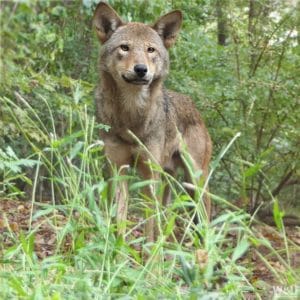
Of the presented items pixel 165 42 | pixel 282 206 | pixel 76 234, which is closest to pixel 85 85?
pixel 165 42

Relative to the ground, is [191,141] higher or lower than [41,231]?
higher

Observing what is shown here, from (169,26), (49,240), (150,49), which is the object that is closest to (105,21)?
(150,49)

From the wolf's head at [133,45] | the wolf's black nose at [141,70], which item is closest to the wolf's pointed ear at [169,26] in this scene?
the wolf's head at [133,45]

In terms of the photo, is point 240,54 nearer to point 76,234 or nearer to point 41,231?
point 41,231

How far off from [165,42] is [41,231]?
255 cm

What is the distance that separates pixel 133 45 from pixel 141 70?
1.52ft

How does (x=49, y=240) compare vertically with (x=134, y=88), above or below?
below

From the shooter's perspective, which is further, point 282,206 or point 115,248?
point 282,206

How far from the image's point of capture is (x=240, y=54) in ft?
31.6

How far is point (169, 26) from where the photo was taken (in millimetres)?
7797

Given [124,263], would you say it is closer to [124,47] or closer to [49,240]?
[124,47]

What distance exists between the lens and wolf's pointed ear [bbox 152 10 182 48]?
770 cm

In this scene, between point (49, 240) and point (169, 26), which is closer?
point (169, 26)

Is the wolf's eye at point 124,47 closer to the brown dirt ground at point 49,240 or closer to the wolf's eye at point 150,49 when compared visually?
the wolf's eye at point 150,49
